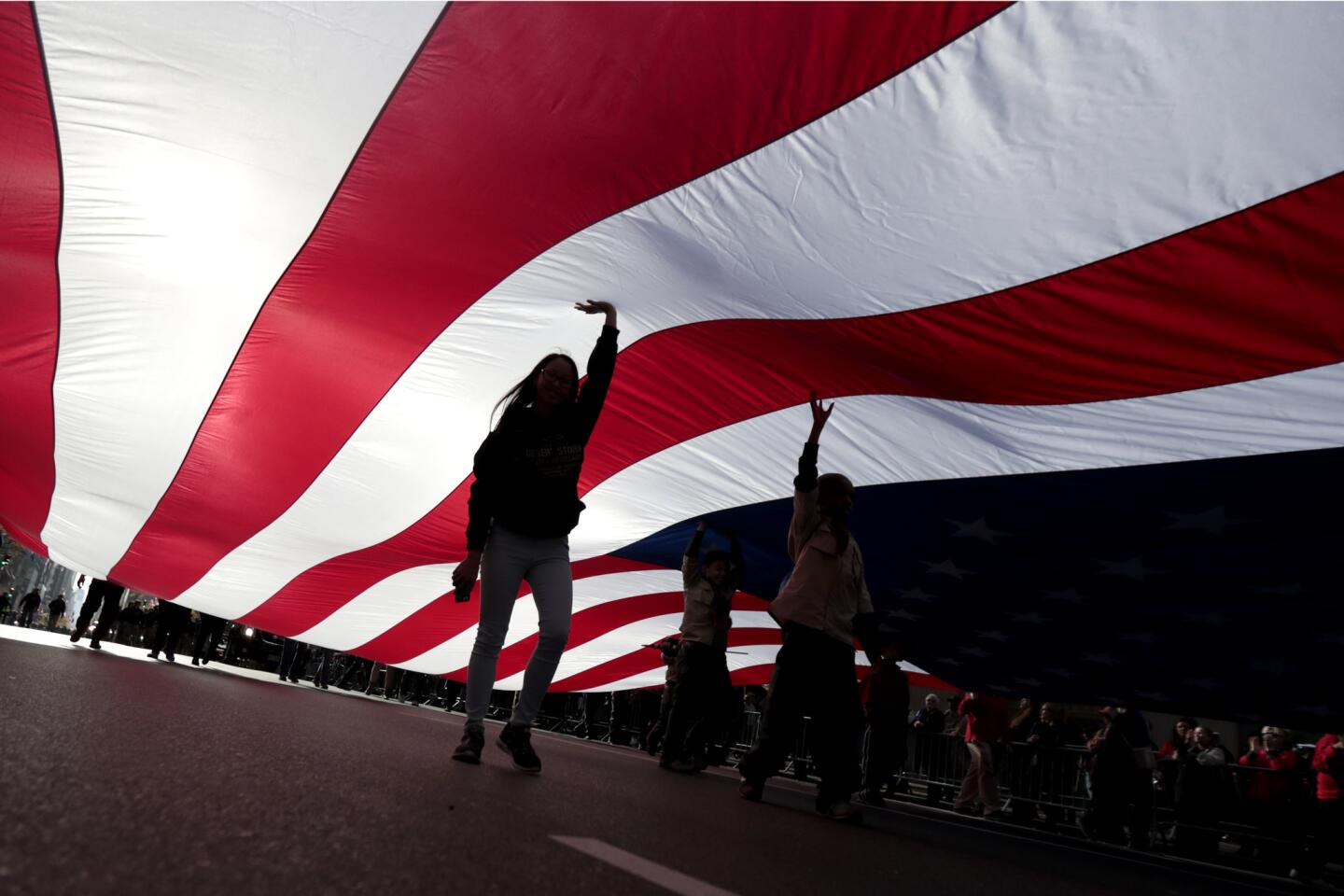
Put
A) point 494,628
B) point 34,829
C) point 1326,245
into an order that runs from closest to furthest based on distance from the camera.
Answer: point 34,829
point 1326,245
point 494,628

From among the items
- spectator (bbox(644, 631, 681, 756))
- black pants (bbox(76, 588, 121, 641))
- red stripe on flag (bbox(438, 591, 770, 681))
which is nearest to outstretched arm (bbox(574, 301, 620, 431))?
spectator (bbox(644, 631, 681, 756))

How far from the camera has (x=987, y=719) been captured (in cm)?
763

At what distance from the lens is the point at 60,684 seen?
364 centimetres

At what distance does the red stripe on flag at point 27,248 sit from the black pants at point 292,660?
774cm

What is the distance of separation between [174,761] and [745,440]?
336 cm

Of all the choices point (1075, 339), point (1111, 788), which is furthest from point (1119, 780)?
point (1075, 339)

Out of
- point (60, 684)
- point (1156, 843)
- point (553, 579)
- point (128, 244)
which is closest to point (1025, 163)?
point (553, 579)

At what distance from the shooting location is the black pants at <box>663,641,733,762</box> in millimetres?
5629

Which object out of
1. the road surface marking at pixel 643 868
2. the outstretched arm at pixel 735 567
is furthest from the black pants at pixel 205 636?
the road surface marking at pixel 643 868

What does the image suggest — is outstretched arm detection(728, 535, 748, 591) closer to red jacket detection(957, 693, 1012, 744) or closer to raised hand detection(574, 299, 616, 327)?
raised hand detection(574, 299, 616, 327)

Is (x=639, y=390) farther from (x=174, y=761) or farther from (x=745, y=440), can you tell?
(x=174, y=761)

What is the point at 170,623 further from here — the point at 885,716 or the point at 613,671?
the point at 885,716

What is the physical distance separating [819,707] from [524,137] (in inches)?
91.2

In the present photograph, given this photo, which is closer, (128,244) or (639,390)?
(128,244)
